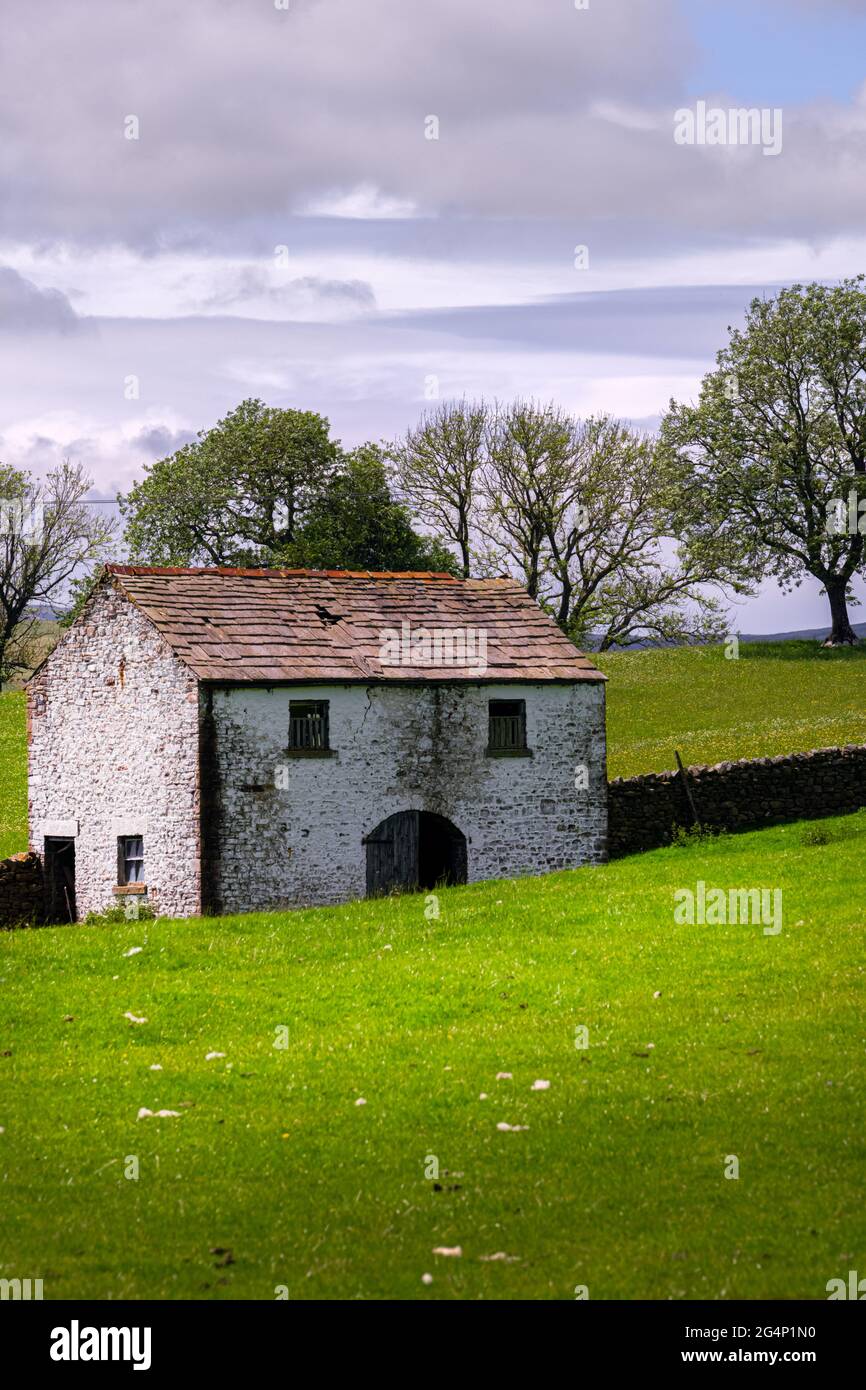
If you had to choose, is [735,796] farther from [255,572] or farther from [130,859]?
[130,859]

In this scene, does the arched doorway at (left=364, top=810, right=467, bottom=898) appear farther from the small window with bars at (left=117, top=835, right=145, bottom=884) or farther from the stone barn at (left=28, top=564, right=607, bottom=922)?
the small window with bars at (left=117, top=835, right=145, bottom=884)

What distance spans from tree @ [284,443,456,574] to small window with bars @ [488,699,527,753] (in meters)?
31.8

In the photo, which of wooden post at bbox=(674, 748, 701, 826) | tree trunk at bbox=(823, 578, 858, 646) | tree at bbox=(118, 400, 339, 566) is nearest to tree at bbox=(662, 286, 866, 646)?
tree trunk at bbox=(823, 578, 858, 646)

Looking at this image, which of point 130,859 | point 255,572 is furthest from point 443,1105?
point 255,572

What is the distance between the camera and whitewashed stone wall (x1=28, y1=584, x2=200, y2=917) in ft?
87.9

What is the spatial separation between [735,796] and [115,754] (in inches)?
550

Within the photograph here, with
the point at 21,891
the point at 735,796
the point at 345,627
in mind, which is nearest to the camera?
the point at 21,891

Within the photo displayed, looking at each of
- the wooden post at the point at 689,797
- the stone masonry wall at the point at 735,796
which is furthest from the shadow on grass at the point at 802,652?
the wooden post at the point at 689,797

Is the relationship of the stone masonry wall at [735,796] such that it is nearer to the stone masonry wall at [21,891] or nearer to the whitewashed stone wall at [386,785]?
the whitewashed stone wall at [386,785]

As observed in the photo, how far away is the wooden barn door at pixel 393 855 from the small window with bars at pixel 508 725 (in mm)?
2531

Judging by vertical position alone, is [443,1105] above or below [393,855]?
below

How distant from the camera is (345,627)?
30328 mm

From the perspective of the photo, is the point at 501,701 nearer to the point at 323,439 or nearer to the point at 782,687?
the point at 782,687

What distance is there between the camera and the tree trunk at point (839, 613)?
64.5m
